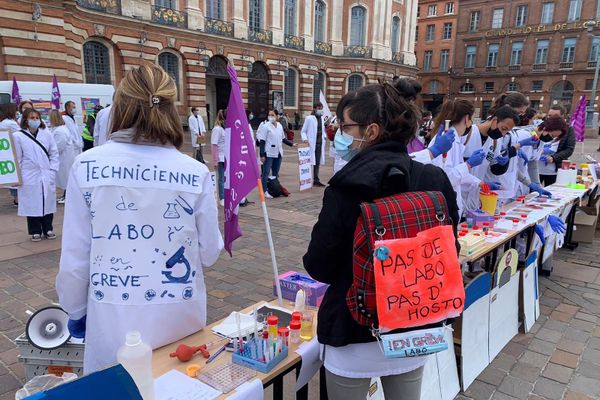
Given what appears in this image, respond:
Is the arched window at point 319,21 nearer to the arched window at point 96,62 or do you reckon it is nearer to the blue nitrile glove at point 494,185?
the arched window at point 96,62

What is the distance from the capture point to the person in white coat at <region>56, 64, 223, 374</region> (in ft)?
5.56

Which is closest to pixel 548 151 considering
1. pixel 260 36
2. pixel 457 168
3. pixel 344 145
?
pixel 457 168

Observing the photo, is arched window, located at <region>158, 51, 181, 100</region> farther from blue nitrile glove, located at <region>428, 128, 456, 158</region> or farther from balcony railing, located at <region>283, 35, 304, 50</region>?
blue nitrile glove, located at <region>428, 128, 456, 158</region>

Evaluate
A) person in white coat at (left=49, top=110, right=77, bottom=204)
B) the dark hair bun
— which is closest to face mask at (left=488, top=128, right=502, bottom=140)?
the dark hair bun

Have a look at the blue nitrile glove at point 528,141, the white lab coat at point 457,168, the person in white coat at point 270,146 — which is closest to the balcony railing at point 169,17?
the person in white coat at point 270,146

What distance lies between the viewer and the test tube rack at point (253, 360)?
71.0 inches

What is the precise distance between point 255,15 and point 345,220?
27.8 metres

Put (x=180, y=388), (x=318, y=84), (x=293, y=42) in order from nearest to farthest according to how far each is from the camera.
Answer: (x=180, y=388) → (x=293, y=42) → (x=318, y=84)

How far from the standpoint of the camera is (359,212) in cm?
153

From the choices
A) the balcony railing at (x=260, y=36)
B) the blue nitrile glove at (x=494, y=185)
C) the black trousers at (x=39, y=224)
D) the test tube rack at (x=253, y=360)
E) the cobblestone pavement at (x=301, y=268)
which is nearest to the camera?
the test tube rack at (x=253, y=360)

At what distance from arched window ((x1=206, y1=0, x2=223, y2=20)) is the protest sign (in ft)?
58.5

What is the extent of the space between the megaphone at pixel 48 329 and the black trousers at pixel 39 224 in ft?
14.1

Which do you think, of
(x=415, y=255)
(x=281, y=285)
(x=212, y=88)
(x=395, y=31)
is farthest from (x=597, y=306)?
(x=395, y=31)

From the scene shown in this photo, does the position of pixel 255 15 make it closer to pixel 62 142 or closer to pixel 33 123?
pixel 62 142
